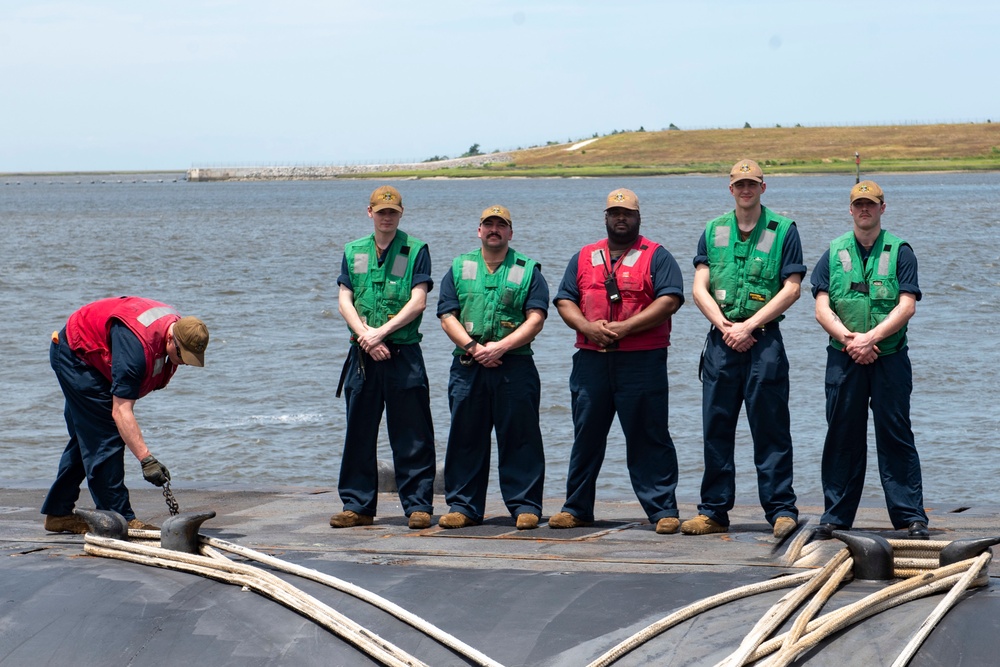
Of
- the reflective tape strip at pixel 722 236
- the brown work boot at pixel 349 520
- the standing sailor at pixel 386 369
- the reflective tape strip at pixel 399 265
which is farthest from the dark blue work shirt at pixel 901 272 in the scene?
the brown work boot at pixel 349 520

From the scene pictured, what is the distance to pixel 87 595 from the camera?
4961 millimetres

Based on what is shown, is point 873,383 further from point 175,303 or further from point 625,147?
point 625,147

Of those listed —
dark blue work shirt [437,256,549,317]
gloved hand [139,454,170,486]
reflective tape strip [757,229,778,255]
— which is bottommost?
gloved hand [139,454,170,486]

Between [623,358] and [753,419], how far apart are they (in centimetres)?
77

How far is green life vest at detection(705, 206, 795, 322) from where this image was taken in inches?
269

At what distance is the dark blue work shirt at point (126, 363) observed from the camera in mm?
6523

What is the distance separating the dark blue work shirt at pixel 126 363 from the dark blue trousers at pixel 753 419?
294 cm

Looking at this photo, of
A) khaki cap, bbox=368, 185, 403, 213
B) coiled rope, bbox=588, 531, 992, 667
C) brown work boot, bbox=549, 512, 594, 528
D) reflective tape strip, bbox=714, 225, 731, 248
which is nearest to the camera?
coiled rope, bbox=588, 531, 992, 667

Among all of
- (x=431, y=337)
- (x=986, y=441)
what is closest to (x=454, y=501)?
(x=986, y=441)

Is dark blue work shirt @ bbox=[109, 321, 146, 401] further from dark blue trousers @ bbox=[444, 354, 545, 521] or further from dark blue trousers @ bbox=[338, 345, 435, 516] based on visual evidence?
dark blue trousers @ bbox=[444, 354, 545, 521]

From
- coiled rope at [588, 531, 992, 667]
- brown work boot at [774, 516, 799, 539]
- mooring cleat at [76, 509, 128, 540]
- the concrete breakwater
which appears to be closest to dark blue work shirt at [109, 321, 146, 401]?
mooring cleat at [76, 509, 128, 540]

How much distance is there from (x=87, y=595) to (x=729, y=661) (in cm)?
246

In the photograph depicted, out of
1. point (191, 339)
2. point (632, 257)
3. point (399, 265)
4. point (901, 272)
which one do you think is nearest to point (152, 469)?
point (191, 339)

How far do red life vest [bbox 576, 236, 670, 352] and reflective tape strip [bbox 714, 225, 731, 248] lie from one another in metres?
0.33
